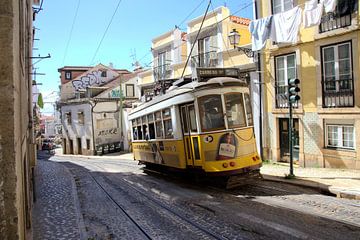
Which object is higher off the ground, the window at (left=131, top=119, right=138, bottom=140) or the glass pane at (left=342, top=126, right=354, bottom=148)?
the window at (left=131, top=119, right=138, bottom=140)

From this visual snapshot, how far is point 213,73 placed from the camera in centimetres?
1095

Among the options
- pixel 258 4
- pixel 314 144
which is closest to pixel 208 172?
pixel 314 144

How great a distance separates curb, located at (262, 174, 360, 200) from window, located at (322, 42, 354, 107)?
12.3ft

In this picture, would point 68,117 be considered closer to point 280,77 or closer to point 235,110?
point 280,77

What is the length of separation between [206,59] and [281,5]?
18.9ft

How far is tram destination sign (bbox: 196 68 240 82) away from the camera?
1073 centimetres

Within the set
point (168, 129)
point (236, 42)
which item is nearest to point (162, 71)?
point (236, 42)

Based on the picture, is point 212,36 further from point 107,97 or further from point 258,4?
point 107,97

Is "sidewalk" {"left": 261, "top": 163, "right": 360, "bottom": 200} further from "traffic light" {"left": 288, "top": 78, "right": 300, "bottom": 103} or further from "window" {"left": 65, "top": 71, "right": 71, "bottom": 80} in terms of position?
"window" {"left": 65, "top": 71, "right": 71, "bottom": 80}

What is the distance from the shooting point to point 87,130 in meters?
36.0

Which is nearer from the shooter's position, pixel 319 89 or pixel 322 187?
pixel 322 187

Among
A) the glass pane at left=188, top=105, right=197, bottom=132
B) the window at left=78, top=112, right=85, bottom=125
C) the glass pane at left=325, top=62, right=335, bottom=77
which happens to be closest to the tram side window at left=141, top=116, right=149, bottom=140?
the glass pane at left=188, top=105, right=197, bottom=132

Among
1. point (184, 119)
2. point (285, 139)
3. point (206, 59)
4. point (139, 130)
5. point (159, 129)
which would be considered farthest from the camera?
point (206, 59)

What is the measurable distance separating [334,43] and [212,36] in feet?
26.2
